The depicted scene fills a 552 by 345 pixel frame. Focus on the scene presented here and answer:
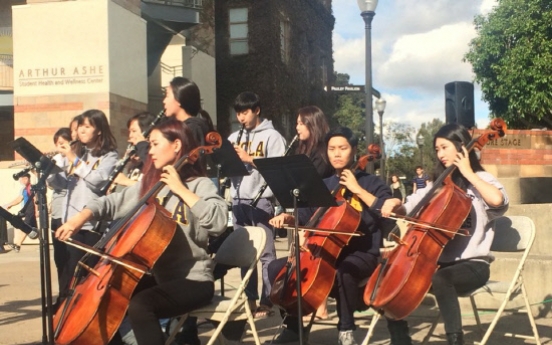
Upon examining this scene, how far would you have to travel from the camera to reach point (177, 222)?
3.88m

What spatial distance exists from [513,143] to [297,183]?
31.3 feet

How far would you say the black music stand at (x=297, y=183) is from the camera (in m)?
4.04

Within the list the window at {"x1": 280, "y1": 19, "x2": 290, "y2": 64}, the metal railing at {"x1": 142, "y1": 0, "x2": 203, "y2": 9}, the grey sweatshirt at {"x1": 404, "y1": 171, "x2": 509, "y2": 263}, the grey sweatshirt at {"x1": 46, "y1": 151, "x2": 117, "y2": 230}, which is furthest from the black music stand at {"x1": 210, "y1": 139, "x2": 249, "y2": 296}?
the window at {"x1": 280, "y1": 19, "x2": 290, "y2": 64}

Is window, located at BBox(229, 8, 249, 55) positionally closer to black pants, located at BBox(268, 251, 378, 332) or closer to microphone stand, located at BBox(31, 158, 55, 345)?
black pants, located at BBox(268, 251, 378, 332)

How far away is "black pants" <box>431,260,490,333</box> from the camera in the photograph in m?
4.26

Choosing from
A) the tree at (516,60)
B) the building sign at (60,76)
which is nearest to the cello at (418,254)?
the building sign at (60,76)

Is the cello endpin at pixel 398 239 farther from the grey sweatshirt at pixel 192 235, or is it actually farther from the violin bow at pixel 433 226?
the grey sweatshirt at pixel 192 235

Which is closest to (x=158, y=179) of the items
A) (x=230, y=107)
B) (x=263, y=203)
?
(x=263, y=203)

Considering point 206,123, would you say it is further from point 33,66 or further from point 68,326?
point 33,66

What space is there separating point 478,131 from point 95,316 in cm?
764

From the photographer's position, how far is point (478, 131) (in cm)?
1008

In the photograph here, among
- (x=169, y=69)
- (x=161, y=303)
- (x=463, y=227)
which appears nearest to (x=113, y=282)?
(x=161, y=303)

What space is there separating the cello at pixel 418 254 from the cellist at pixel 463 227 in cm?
15

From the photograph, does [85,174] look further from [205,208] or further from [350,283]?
[350,283]
